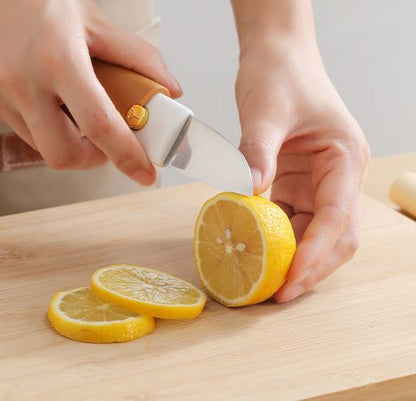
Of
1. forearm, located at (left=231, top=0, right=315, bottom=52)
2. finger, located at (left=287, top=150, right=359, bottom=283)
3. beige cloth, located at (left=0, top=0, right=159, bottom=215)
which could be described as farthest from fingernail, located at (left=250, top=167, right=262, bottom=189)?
beige cloth, located at (left=0, top=0, right=159, bottom=215)

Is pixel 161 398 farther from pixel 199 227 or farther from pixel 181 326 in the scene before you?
pixel 199 227

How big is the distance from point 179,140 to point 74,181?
2.07 ft

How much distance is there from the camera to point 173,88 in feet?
4.99

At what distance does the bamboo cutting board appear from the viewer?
1.16 metres

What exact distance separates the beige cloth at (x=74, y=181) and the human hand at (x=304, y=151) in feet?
1.11

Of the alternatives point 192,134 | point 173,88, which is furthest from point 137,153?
point 173,88

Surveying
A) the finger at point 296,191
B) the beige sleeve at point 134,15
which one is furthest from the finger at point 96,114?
the beige sleeve at point 134,15

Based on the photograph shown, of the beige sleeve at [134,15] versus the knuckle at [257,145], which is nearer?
the knuckle at [257,145]

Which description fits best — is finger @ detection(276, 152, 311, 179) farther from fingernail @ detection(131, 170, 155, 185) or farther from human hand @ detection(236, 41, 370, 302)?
fingernail @ detection(131, 170, 155, 185)

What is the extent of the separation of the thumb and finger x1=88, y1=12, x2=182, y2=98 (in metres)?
0.19

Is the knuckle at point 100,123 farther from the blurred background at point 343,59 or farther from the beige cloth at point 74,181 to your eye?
the blurred background at point 343,59

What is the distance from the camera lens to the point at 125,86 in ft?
4.58

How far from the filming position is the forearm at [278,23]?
5.38 ft

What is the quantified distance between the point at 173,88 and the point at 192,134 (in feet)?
0.67
